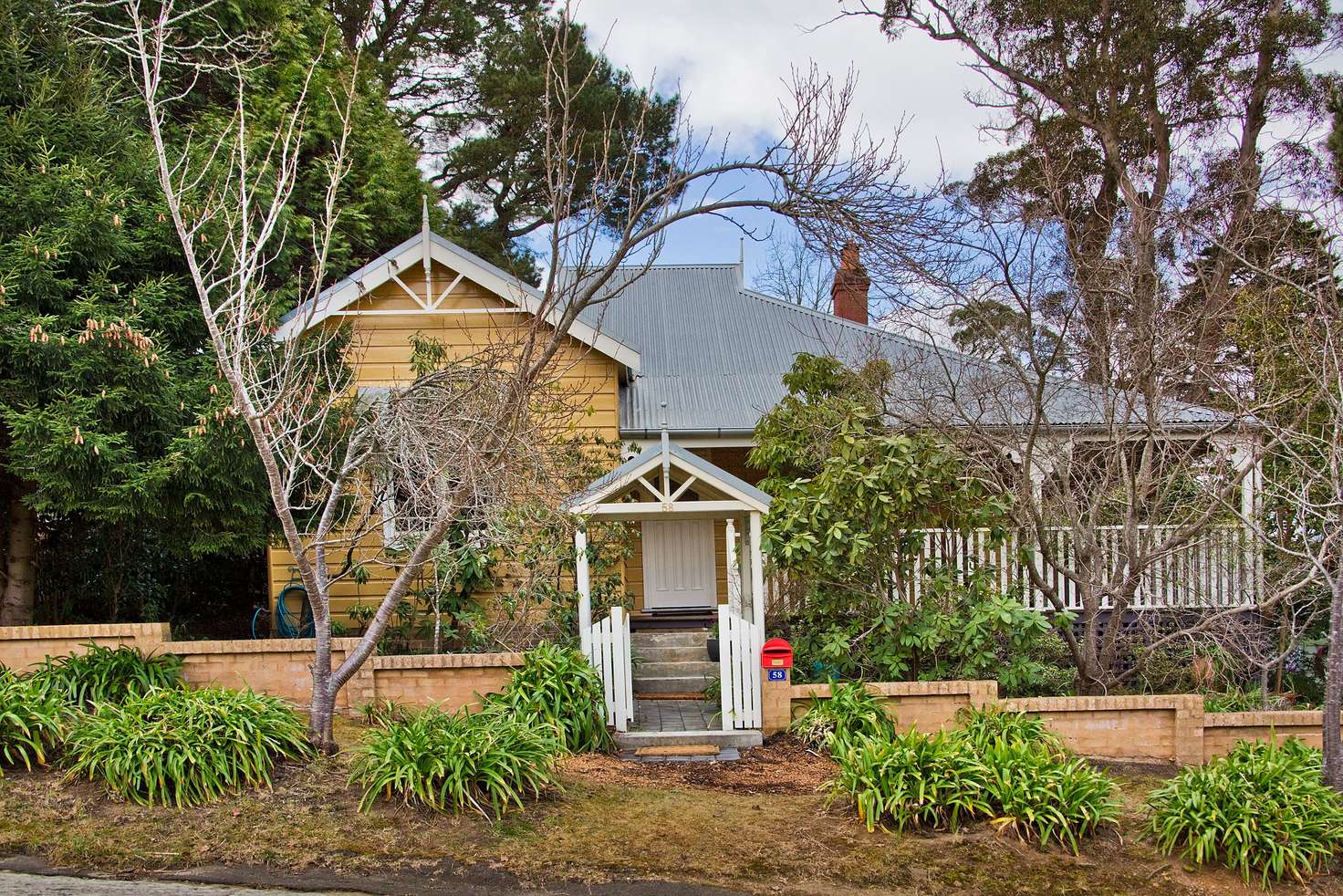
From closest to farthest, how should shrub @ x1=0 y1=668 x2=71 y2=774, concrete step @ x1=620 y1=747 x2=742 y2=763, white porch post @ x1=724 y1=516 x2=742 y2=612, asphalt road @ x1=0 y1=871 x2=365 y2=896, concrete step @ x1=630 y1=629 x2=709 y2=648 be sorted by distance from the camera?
asphalt road @ x1=0 y1=871 x2=365 y2=896, shrub @ x1=0 y1=668 x2=71 y2=774, concrete step @ x1=620 y1=747 x2=742 y2=763, white porch post @ x1=724 y1=516 x2=742 y2=612, concrete step @ x1=630 y1=629 x2=709 y2=648

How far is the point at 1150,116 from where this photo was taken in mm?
18688

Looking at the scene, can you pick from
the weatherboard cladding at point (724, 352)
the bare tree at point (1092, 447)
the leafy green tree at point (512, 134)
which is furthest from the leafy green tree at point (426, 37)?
the bare tree at point (1092, 447)

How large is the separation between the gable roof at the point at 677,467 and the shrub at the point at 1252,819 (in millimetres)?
4208

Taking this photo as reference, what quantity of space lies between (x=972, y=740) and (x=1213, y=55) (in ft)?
54.1

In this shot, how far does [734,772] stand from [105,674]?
17.9 ft

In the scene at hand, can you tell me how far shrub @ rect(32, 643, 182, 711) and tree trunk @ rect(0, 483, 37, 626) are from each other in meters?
2.62

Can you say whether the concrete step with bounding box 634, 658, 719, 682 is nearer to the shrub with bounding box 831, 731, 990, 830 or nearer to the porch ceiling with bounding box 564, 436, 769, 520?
the porch ceiling with bounding box 564, 436, 769, 520

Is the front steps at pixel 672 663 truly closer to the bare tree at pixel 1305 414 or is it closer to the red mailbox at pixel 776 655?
the red mailbox at pixel 776 655

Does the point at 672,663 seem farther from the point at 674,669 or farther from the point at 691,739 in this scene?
the point at 691,739

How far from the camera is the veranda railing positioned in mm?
10336

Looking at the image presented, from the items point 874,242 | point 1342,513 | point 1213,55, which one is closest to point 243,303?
point 874,242

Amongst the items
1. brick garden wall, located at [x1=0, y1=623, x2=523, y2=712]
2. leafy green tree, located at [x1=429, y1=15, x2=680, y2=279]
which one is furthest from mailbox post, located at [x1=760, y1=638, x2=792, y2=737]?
leafy green tree, located at [x1=429, y1=15, x2=680, y2=279]

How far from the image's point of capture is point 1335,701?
7207 mm

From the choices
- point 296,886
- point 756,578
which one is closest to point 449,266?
point 756,578
